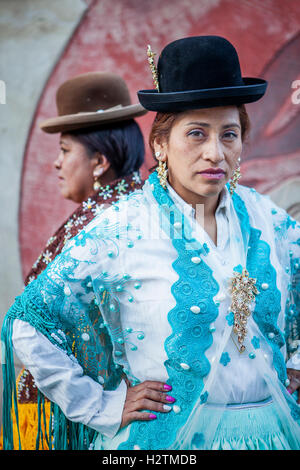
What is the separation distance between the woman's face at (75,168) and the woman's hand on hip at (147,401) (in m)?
1.26

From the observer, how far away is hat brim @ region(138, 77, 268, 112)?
5.65ft

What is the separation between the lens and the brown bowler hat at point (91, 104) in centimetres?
268

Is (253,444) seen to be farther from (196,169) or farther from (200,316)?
(196,169)

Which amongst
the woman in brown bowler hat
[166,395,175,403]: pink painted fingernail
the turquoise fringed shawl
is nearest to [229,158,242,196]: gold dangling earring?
the turquoise fringed shawl

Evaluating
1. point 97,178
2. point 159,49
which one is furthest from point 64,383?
point 159,49

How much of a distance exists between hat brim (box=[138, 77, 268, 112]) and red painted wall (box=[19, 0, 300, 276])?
5.68 feet

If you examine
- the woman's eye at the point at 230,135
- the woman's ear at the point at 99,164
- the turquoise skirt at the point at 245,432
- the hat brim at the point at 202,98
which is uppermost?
the hat brim at the point at 202,98

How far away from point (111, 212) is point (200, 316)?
1.63ft

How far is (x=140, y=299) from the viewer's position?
1820 millimetres

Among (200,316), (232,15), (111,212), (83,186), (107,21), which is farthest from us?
(107,21)

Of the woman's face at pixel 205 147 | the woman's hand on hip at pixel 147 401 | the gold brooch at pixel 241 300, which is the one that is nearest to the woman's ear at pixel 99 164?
the woman's face at pixel 205 147

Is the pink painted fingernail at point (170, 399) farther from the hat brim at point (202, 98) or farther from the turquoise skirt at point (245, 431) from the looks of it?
the hat brim at point (202, 98)

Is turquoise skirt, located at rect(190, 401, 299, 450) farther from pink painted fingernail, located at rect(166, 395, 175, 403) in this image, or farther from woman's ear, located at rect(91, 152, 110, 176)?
woman's ear, located at rect(91, 152, 110, 176)

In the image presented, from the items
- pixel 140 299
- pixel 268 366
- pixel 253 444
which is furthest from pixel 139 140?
pixel 253 444
